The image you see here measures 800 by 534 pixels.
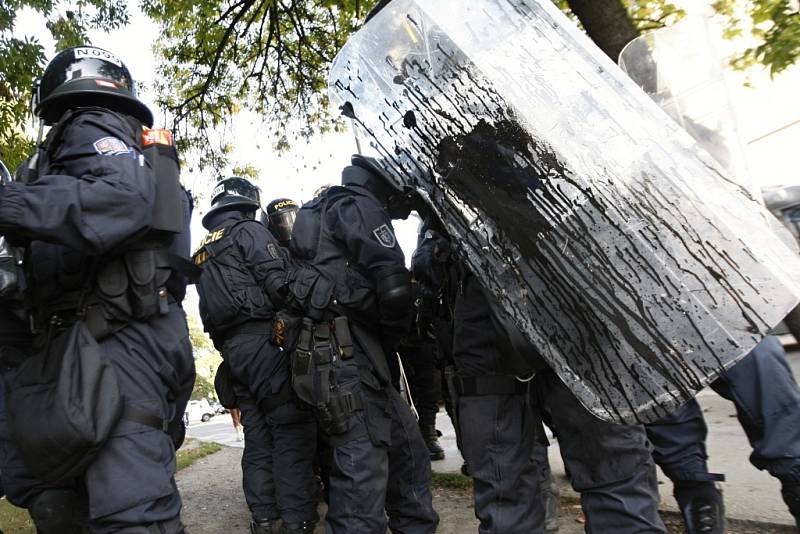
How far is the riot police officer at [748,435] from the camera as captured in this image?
195 cm

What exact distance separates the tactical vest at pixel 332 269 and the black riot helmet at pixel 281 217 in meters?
1.34

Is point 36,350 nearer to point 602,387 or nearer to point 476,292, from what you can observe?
point 476,292

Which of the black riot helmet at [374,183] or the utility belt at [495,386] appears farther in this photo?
the black riot helmet at [374,183]

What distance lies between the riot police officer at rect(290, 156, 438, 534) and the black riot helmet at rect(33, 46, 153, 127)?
3.11ft

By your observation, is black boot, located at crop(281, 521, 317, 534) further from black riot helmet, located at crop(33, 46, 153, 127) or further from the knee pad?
black riot helmet, located at crop(33, 46, 153, 127)

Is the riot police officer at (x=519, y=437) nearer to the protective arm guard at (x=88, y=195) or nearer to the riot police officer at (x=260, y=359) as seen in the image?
the protective arm guard at (x=88, y=195)

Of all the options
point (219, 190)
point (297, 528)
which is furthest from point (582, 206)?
point (219, 190)

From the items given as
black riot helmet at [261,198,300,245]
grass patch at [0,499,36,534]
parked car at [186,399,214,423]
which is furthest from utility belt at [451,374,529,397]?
parked car at [186,399,214,423]

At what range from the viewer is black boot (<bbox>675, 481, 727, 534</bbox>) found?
211cm

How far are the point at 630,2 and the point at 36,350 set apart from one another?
3837 mm

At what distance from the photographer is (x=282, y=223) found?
4.29 metres

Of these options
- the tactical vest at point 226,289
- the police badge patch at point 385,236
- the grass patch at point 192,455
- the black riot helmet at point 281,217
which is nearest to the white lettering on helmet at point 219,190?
the black riot helmet at point 281,217

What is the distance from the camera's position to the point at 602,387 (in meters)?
1.55

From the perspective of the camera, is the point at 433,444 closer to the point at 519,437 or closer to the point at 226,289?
the point at 226,289
